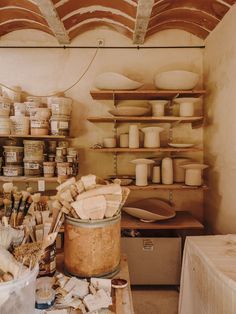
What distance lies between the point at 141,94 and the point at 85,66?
0.82 meters

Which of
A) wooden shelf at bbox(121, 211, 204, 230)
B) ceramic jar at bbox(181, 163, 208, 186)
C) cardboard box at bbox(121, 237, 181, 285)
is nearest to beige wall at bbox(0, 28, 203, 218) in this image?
ceramic jar at bbox(181, 163, 208, 186)

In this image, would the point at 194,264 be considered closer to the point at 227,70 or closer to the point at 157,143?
the point at 157,143

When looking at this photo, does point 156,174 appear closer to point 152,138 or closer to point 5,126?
point 152,138

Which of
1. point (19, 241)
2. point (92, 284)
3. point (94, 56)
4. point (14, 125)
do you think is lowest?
point (92, 284)

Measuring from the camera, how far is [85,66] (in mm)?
3309

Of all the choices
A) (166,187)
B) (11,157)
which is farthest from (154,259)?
(11,157)

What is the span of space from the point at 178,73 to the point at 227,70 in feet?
1.49

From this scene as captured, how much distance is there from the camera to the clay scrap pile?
1.22 m

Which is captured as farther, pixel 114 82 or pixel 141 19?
pixel 114 82

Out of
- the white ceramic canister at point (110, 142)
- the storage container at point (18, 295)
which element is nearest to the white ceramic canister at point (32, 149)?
the white ceramic canister at point (110, 142)

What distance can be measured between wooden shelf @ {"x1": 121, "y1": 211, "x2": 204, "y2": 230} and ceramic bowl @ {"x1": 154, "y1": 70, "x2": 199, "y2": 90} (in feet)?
4.42

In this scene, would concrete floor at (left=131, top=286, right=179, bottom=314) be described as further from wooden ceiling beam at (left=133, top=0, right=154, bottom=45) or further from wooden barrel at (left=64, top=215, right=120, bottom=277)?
wooden ceiling beam at (left=133, top=0, right=154, bottom=45)

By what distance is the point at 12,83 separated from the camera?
329cm

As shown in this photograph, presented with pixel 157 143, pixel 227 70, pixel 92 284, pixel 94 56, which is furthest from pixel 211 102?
pixel 92 284
